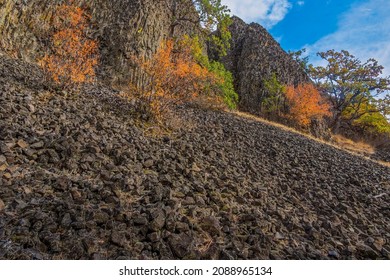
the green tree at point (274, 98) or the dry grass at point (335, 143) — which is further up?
the green tree at point (274, 98)

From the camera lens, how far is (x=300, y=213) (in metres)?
6.42

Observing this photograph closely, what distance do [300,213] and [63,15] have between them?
55.2 feet

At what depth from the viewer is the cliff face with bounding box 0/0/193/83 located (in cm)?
1271

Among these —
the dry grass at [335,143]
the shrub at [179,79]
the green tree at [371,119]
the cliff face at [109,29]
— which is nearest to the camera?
the shrub at [179,79]

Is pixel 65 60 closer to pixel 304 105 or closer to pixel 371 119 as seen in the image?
pixel 304 105

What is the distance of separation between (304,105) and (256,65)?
8970 millimetres

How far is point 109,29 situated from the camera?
18.2 meters

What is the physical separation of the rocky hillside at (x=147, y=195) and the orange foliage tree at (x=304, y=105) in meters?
22.4

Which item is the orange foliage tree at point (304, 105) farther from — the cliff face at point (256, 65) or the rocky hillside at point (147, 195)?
the rocky hillside at point (147, 195)

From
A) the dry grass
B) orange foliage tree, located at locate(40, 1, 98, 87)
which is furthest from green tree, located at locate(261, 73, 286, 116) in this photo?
orange foliage tree, located at locate(40, 1, 98, 87)

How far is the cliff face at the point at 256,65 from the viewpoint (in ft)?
114

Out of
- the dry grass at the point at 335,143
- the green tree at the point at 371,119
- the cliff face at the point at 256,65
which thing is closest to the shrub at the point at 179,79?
the dry grass at the point at 335,143

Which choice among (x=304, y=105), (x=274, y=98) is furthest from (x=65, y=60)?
(x=304, y=105)

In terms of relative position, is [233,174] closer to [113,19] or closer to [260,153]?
[260,153]
